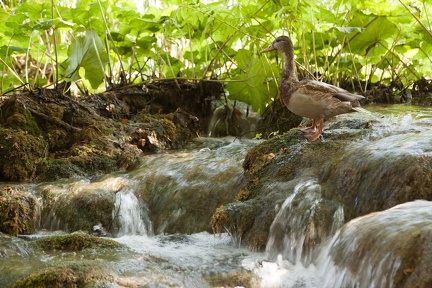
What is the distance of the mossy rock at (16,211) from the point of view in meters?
4.95

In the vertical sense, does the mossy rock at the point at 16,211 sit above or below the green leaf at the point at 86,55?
below

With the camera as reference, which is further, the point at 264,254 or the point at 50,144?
the point at 50,144

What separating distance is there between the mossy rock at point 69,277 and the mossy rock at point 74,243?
2.10 feet

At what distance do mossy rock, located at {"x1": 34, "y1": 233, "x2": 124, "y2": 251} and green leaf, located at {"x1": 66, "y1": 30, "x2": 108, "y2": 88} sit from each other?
2.90 meters

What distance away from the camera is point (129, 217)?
17.6 ft

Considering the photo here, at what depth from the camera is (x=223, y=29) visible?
22.4 ft

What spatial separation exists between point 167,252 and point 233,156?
178 centimetres

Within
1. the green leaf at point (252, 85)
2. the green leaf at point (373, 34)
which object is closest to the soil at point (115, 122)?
the green leaf at point (252, 85)

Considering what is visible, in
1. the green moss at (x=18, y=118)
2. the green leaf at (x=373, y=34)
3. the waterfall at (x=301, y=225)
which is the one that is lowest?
the waterfall at (x=301, y=225)

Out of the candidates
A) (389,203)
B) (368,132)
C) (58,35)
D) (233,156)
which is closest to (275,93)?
(233,156)

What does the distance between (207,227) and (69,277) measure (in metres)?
1.75

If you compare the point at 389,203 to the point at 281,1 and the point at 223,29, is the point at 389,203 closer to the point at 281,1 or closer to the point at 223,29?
the point at 281,1

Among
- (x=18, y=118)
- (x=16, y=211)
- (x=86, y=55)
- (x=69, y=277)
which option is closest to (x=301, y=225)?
(x=69, y=277)

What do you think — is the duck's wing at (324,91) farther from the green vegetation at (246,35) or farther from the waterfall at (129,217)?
the waterfall at (129,217)
